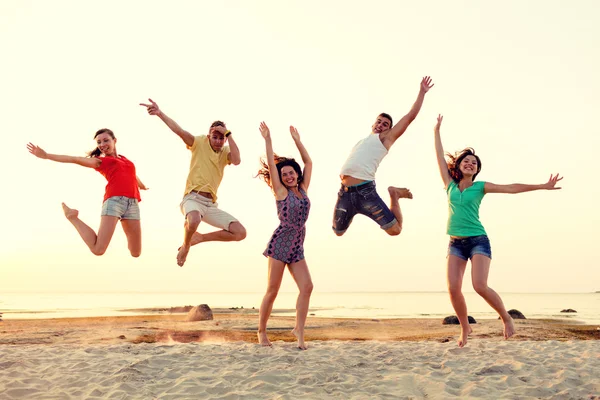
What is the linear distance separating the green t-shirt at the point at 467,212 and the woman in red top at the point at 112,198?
4586 mm

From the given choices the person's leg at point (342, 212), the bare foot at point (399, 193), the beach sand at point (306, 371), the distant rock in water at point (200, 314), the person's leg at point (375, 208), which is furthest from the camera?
the distant rock in water at point (200, 314)

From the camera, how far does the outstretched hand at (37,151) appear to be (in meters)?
7.50

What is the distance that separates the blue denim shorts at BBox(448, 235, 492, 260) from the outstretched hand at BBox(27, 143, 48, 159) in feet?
19.1

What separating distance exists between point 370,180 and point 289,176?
4.28 feet

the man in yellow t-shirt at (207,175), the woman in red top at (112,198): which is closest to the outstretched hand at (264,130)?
the man in yellow t-shirt at (207,175)

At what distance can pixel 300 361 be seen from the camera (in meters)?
7.69

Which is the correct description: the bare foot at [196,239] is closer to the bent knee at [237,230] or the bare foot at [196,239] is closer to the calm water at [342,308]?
the bent knee at [237,230]

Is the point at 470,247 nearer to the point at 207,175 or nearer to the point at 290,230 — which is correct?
the point at 290,230

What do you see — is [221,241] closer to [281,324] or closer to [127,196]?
[127,196]

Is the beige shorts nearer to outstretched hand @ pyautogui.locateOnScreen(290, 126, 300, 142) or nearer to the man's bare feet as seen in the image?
the man's bare feet

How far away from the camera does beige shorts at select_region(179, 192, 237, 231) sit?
7.97 metres

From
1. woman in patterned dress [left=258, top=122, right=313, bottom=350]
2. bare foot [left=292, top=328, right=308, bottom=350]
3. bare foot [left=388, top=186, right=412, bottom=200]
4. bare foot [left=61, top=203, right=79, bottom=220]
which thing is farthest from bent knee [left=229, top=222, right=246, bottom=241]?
bare foot [left=388, top=186, right=412, bottom=200]

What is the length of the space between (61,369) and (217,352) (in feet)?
7.14

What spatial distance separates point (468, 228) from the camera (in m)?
7.87
